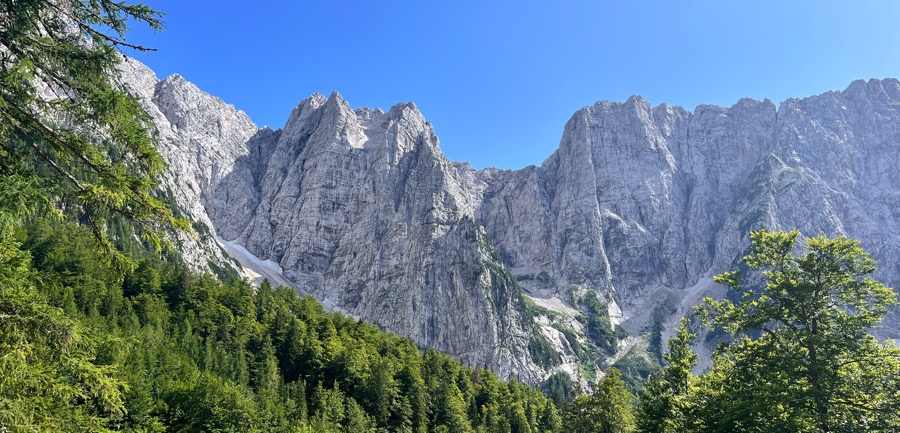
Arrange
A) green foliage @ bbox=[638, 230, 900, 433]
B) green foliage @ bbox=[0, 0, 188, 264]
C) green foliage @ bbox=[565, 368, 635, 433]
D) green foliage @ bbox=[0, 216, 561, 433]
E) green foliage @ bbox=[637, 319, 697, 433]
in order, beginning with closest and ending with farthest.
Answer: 1. green foliage @ bbox=[0, 216, 561, 433]
2. green foliage @ bbox=[0, 0, 188, 264]
3. green foliage @ bbox=[638, 230, 900, 433]
4. green foliage @ bbox=[637, 319, 697, 433]
5. green foliage @ bbox=[565, 368, 635, 433]

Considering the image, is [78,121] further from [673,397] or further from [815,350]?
[673,397]

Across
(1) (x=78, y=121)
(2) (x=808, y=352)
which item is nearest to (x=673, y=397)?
(2) (x=808, y=352)

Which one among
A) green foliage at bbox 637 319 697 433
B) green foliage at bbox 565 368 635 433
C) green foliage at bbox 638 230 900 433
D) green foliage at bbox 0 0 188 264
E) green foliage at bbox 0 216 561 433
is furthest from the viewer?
green foliage at bbox 565 368 635 433

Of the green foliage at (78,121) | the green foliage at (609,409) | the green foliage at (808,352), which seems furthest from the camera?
the green foliage at (609,409)

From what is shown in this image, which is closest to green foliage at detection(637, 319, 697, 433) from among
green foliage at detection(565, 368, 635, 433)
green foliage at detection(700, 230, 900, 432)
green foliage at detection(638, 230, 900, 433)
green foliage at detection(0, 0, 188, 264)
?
green foliage at detection(638, 230, 900, 433)

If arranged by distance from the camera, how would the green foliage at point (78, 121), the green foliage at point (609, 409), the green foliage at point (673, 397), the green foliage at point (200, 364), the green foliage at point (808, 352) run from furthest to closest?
the green foliage at point (609, 409), the green foliage at point (673, 397), the green foliage at point (808, 352), the green foliage at point (78, 121), the green foliage at point (200, 364)

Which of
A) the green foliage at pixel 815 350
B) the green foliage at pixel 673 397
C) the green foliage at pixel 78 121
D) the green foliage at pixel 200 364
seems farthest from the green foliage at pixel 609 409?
the green foliage at pixel 78 121

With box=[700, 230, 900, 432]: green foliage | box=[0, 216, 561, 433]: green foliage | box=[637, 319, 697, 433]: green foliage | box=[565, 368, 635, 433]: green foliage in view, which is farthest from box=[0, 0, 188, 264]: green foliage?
box=[565, 368, 635, 433]: green foliage

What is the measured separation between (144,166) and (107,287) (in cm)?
7150

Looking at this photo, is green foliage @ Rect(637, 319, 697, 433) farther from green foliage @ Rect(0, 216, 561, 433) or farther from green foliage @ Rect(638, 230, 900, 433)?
green foliage @ Rect(0, 216, 561, 433)

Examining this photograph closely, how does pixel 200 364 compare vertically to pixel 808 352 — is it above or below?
below

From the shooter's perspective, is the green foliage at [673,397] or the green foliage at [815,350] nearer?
the green foliage at [815,350]

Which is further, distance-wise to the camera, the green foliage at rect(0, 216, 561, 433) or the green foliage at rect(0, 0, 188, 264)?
the green foliage at rect(0, 0, 188, 264)

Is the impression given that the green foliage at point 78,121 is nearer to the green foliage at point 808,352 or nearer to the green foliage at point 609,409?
the green foliage at point 808,352
